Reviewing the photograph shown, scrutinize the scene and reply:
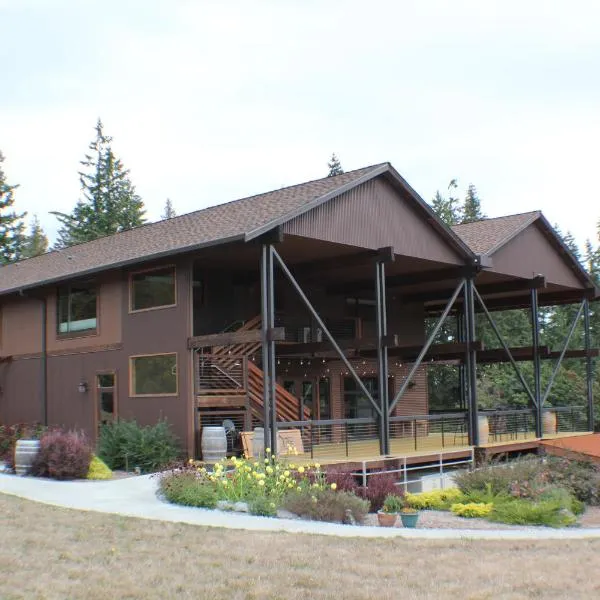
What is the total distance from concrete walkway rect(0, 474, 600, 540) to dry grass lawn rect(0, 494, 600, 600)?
0.62 m

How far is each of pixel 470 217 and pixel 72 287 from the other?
114 ft

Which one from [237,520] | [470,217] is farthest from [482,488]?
[470,217]

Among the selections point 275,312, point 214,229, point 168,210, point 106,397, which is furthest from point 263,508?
point 168,210

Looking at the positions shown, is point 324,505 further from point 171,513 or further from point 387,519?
point 171,513

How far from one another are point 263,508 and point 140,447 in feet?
21.9

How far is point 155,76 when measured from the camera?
62.2ft

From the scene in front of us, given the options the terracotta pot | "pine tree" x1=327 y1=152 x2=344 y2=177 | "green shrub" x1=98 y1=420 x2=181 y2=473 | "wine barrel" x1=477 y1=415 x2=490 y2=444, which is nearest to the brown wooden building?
"wine barrel" x1=477 y1=415 x2=490 y2=444

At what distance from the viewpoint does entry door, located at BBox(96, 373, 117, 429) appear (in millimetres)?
22328

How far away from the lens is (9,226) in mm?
54625

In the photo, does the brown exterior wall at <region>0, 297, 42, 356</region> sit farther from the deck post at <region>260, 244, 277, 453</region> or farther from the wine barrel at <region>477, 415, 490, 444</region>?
the wine barrel at <region>477, 415, 490, 444</region>

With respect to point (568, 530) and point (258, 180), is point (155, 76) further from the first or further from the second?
point (258, 180)

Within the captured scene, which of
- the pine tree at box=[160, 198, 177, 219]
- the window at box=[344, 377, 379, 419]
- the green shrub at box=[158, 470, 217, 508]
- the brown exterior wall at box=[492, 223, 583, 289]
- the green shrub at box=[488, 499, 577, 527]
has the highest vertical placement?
the pine tree at box=[160, 198, 177, 219]

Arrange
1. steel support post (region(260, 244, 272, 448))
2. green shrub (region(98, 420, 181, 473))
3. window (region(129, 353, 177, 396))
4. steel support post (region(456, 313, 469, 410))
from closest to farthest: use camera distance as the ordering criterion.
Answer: steel support post (region(260, 244, 272, 448))
green shrub (region(98, 420, 181, 473))
window (region(129, 353, 177, 396))
steel support post (region(456, 313, 469, 410))

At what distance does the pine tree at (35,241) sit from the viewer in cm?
7262
